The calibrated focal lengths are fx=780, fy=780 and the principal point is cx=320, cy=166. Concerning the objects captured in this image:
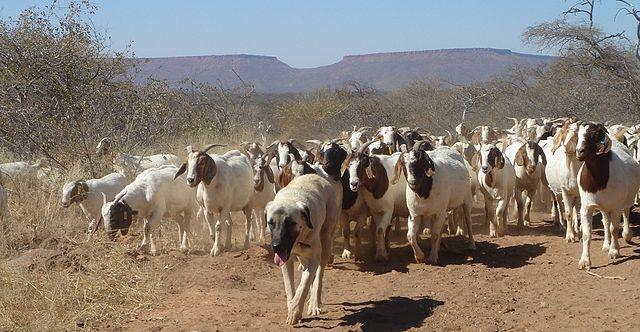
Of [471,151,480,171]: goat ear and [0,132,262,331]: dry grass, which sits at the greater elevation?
[471,151,480,171]: goat ear

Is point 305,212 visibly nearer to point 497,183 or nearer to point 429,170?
point 429,170

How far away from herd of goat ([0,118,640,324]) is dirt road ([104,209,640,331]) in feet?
1.09

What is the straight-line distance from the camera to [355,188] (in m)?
9.86

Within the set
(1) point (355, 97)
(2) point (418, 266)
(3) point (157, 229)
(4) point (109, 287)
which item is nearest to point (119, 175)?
(3) point (157, 229)

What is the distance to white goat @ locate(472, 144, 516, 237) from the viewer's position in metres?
11.8

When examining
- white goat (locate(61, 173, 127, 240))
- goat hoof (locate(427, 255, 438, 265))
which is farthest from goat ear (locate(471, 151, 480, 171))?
white goat (locate(61, 173, 127, 240))

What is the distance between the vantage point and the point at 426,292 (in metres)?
8.84

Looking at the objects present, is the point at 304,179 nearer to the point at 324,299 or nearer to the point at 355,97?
the point at 324,299

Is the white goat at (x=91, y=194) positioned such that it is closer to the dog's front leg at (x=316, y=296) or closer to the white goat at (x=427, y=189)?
the white goat at (x=427, y=189)

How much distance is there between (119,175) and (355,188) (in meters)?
4.90

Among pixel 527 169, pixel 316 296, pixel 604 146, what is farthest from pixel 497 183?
pixel 316 296

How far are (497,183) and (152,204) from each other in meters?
5.25

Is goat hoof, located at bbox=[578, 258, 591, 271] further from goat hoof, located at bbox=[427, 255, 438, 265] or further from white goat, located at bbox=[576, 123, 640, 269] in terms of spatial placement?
goat hoof, located at bbox=[427, 255, 438, 265]

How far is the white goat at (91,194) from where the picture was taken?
11.9m
